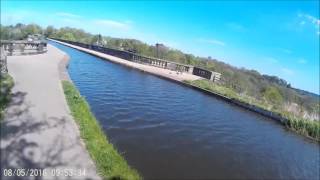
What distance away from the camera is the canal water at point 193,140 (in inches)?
294

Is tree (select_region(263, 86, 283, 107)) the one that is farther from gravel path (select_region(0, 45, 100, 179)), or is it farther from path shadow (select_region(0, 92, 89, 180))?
path shadow (select_region(0, 92, 89, 180))

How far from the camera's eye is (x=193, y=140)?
373 inches

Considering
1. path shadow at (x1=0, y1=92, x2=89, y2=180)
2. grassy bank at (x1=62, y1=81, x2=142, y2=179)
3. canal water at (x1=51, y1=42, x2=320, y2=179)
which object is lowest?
canal water at (x1=51, y1=42, x2=320, y2=179)

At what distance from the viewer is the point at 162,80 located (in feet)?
77.2

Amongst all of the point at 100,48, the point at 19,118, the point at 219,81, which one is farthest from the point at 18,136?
the point at 100,48

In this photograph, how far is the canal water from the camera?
748 cm

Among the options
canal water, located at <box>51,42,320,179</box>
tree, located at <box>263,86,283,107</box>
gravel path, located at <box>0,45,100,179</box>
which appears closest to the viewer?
gravel path, located at <box>0,45,100,179</box>

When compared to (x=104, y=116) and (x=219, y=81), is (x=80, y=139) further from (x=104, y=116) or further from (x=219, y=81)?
(x=219, y=81)

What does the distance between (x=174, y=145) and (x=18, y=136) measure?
14.5 feet

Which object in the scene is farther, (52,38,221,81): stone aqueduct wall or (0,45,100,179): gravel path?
(52,38,221,81): stone aqueduct wall

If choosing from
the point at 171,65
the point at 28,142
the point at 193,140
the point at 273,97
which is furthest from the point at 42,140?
the point at 171,65

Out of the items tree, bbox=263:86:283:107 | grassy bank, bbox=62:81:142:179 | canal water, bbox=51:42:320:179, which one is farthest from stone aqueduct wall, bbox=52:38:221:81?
grassy bank, bbox=62:81:142:179

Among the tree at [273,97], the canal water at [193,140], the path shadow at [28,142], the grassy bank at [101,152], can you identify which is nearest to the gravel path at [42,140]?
the path shadow at [28,142]

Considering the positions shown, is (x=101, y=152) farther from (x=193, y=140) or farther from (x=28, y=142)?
(x=193, y=140)
